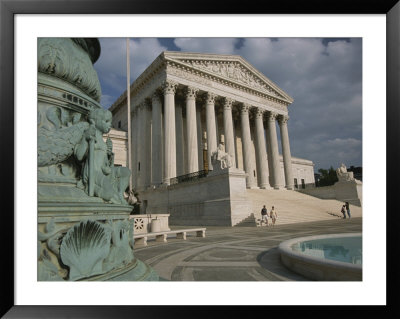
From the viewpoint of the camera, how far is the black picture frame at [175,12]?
4152 millimetres

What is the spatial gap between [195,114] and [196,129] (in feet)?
6.64

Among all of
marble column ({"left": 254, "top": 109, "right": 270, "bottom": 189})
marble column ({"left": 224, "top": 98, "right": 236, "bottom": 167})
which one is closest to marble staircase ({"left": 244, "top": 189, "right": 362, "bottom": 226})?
marble column ({"left": 254, "top": 109, "right": 270, "bottom": 189})

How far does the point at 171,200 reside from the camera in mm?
30422

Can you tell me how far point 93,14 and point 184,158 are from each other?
106 ft

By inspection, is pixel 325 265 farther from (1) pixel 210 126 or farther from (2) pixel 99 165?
(1) pixel 210 126

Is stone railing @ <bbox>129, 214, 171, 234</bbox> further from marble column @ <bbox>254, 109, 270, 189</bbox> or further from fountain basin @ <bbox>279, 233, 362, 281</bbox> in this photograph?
marble column @ <bbox>254, 109, 270, 189</bbox>

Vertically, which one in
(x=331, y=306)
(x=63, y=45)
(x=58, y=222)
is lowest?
(x=331, y=306)

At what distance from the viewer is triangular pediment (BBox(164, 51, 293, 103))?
33.2m

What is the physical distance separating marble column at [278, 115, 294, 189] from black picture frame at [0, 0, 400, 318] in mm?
38931

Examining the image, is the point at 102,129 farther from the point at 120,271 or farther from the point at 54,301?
the point at 54,301

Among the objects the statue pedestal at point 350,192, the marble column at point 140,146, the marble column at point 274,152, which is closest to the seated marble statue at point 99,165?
the marble column at point 140,146

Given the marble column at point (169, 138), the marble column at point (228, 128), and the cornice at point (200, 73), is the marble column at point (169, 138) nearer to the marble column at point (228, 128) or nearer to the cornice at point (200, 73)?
the cornice at point (200, 73)

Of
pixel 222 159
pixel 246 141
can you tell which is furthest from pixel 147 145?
pixel 222 159

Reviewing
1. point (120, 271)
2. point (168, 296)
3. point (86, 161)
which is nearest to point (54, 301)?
point (120, 271)
